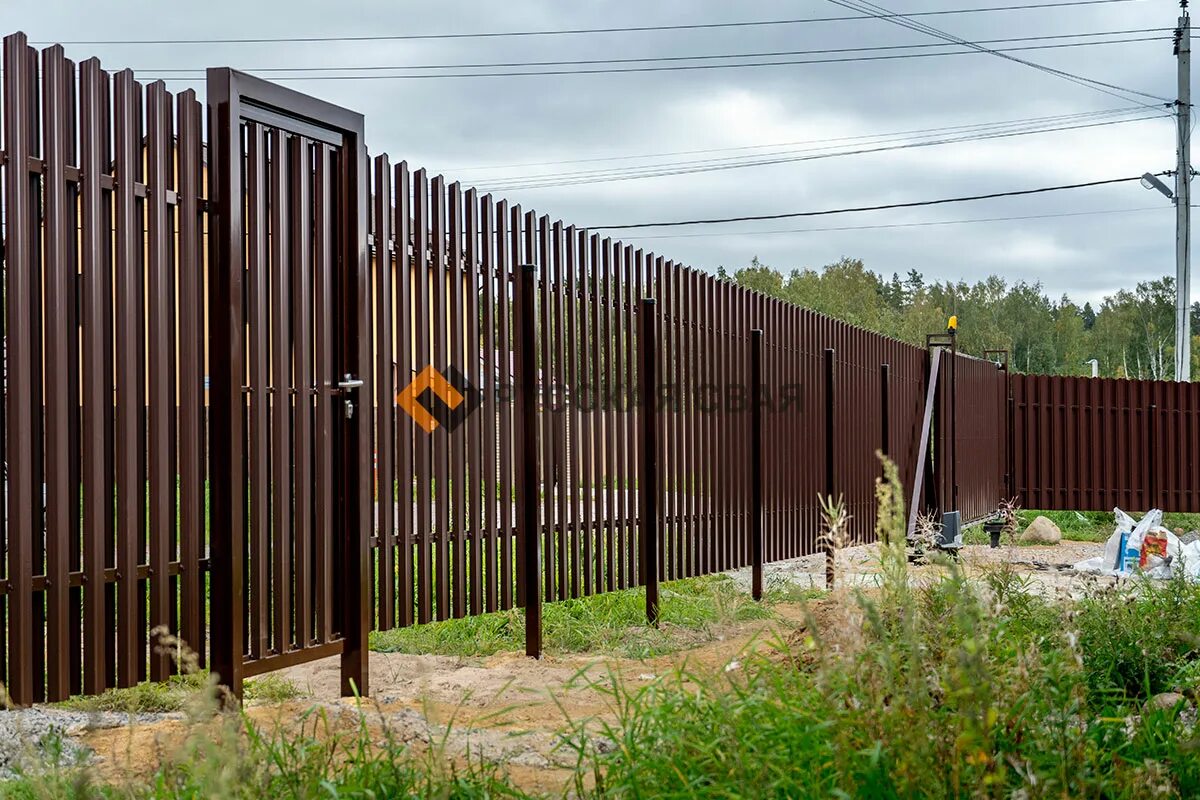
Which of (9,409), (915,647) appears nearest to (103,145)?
(9,409)

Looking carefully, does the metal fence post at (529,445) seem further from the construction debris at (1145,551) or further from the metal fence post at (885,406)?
the metal fence post at (885,406)

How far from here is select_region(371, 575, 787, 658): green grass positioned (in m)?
6.38

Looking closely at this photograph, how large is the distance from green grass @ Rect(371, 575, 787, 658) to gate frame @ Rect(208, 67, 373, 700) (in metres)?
1.23

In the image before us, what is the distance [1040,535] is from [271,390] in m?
12.0

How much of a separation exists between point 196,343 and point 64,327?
20.7 inches

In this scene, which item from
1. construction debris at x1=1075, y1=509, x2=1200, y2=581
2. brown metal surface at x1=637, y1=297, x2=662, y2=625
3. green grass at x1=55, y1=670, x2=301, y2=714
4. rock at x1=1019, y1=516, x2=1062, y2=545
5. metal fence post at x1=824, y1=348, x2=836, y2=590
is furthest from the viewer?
rock at x1=1019, y1=516, x2=1062, y2=545

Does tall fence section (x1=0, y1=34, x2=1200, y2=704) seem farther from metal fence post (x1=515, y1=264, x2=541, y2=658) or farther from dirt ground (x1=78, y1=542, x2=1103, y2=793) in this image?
dirt ground (x1=78, y1=542, x2=1103, y2=793)

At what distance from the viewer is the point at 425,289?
550cm

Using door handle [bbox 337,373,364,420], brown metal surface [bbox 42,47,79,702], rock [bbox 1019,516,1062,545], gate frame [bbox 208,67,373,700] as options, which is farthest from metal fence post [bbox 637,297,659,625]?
rock [bbox 1019,516,1062,545]

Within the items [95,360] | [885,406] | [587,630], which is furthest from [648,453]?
[885,406]

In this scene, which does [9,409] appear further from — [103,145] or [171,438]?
[103,145]

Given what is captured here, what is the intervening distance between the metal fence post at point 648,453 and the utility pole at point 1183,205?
51.0 feet

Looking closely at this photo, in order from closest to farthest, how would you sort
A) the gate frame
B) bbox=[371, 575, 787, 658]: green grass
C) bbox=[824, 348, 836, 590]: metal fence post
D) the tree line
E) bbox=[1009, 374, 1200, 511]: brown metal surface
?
the gate frame < bbox=[371, 575, 787, 658]: green grass < bbox=[824, 348, 836, 590]: metal fence post < bbox=[1009, 374, 1200, 511]: brown metal surface < the tree line

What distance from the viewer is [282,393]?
15.3ft
